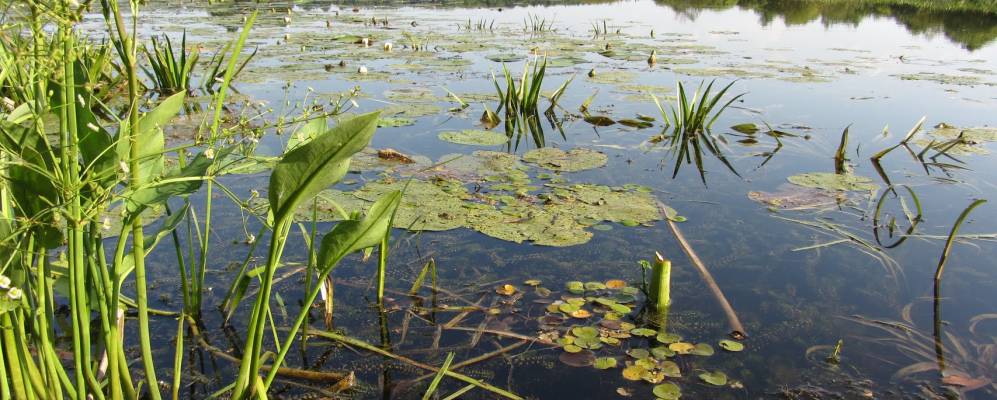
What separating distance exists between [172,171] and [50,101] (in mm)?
223

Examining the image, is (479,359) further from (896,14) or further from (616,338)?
(896,14)

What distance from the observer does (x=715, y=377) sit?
5.51 ft

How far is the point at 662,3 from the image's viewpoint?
49.1 ft

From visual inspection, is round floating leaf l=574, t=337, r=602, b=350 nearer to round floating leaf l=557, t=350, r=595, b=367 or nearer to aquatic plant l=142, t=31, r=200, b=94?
round floating leaf l=557, t=350, r=595, b=367

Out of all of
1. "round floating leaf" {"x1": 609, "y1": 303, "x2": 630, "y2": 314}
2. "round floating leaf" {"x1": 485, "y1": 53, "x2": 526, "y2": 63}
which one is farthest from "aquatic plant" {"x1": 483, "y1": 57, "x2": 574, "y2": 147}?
"round floating leaf" {"x1": 609, "y1": 303, "x2": 630, "y2": 314}

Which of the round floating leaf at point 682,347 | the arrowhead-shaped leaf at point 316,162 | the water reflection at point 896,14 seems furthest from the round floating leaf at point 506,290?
the water reflection at point 896,14

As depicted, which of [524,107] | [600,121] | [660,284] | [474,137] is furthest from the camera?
[524,107]

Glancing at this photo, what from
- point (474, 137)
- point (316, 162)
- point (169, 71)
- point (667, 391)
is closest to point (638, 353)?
point (667, 391)

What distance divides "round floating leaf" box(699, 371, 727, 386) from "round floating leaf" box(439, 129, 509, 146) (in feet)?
7.13

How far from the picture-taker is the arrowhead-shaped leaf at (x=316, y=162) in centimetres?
101

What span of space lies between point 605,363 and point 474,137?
87.1 inches

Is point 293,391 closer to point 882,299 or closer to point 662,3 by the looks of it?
point 882,299

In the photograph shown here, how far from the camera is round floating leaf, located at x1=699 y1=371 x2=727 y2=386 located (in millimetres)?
Answer: 1657

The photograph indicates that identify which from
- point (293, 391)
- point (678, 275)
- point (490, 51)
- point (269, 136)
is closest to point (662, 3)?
point (490, 51)
